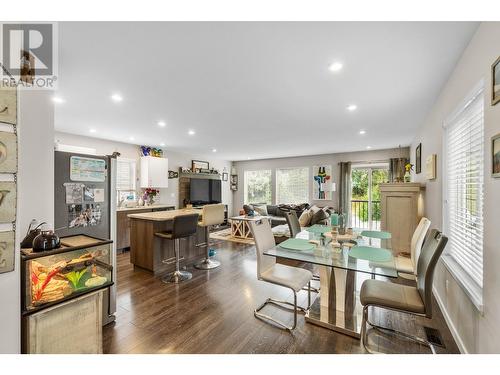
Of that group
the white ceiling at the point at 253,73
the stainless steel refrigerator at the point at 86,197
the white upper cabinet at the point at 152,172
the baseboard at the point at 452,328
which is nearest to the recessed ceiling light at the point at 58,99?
the white ceiling at the point at 253,73

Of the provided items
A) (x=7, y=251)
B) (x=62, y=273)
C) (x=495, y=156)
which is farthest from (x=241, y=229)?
(x=495, y=156)

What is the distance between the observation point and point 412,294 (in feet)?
5.83

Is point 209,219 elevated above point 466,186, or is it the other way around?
point 466,186

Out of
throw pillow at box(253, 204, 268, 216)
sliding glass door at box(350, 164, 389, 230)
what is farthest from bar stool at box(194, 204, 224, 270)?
sliding glass door at box(350, 164, 389, 230)

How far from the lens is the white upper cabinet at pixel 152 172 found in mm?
5473

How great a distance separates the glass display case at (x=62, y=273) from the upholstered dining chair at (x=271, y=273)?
1.31 metres

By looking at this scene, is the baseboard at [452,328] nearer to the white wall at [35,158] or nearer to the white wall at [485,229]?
the white wall at [485,229]

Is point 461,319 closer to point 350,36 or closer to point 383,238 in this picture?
point 383,238

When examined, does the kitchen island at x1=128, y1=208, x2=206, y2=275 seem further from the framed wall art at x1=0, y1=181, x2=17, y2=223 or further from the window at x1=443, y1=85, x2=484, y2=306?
the window at x1=443, y1=85, x2=484, y2=306

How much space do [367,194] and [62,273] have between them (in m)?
7.08

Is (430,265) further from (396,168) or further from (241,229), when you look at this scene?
(396,168)

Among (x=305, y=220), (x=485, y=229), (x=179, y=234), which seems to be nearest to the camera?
(x=485, y=229)

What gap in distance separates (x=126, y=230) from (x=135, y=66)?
12.6 ft
